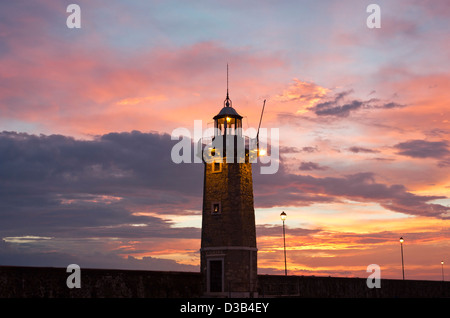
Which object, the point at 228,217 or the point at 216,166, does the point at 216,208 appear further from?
the point at 216,166

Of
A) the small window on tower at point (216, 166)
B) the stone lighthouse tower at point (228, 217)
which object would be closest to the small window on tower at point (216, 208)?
the stone lighthouse tower at point (228, 217)

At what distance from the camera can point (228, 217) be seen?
36719mm

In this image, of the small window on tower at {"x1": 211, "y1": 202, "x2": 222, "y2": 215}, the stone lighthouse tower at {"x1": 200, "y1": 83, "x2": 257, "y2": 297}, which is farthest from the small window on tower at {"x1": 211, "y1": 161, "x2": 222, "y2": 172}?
the small window on tower at {"x1": 211, "y1": 202, "x2": 222, "y2": 215}

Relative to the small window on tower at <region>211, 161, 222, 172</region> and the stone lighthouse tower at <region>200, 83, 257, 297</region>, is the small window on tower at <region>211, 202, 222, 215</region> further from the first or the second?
the small window on tower at <region>211, 161, 222, 172</region>

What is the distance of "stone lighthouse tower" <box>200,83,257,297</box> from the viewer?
36.2 meters

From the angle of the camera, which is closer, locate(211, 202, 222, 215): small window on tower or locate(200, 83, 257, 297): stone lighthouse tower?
locate(200, 83, 257, 297): stone lighthouse tower

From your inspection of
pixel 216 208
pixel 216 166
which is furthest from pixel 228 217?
pixel 216 166

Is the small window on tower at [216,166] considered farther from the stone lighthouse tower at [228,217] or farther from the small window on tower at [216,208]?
the small window on tower at [216,208]

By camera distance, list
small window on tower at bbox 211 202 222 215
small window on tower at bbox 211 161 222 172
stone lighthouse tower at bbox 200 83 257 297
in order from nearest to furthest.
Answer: stone lighthouse tower at bbox 200 83 257 297, small window on tower at bbox 211 202 222 215, small window on tower at bbox 211 161 222 172

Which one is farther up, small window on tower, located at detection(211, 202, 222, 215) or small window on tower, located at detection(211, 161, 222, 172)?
small window on tower, located at detection(211, 161, 222, 172)

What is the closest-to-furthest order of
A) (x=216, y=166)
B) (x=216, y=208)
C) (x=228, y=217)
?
(x=228, y=217) → (x=216, y=208) → (x=216, y=166)
